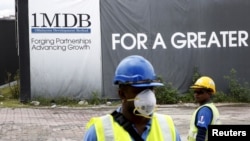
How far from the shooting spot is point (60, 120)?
45.8 feet

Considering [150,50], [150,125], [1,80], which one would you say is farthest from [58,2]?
[150,125]

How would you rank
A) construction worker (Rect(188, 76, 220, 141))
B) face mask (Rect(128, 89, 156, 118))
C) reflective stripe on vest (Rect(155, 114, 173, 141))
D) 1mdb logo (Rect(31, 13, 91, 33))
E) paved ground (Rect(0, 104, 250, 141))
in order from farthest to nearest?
1mdb logo (Rect(31, 13, 91, 33)) → paved ground (Rect(0, 104, 250, 141)) → construction worker (Rect(188, 76, 220, 141)) → reflective stripe on vest (Rect(155, 114, 173, 141)) → face mask (Rect(128, 89, 156, 118))

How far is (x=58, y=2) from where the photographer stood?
18047 millimetres

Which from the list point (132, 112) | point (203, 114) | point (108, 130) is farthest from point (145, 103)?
point (203, 114)

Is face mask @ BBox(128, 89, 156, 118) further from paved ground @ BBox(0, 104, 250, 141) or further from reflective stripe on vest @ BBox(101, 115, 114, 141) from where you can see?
paved ground @ BBox(0, 104, 250, 141)

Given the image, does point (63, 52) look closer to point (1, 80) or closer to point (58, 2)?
point (58, 2)

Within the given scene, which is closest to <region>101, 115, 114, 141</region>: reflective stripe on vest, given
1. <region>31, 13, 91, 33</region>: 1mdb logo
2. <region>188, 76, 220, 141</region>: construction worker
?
<region>188, 76, 220, 141</region>: construction worker

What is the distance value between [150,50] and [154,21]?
1106 millimetres

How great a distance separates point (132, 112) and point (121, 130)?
0.41ft

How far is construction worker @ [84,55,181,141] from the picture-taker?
281 centimetres

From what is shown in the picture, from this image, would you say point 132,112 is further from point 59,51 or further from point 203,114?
point 59,51

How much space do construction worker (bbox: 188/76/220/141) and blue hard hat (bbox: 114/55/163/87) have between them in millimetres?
2160

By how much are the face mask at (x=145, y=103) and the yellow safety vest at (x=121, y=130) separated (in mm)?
125

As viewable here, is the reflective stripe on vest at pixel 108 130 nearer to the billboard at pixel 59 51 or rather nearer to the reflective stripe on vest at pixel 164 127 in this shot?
the reflective stripe on vest at pixel 164 127
